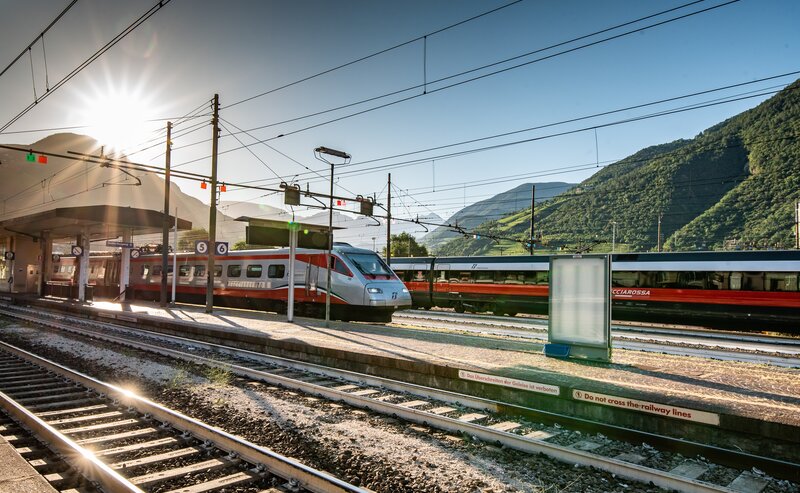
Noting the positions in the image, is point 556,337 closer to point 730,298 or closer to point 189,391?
point 189,391

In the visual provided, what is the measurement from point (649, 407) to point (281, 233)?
13513 mm

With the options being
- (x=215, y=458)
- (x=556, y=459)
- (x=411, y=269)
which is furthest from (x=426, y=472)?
(x=411, y=269)

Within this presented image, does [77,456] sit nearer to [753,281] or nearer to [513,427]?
[513,427]

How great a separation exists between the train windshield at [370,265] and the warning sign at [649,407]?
38.9 feet

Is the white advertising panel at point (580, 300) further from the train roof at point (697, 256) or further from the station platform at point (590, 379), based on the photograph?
the train roof at point (697, 256)

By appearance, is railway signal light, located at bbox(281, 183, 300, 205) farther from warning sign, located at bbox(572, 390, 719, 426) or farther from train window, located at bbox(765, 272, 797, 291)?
train window, located at bbox(765, 272, 797, 291)

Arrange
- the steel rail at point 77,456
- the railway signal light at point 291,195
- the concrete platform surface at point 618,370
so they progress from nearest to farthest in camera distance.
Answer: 1. the steel rail at point 77,456
2. the concrete platform surface at point 618,370
3. the railway signal light at point 291,195

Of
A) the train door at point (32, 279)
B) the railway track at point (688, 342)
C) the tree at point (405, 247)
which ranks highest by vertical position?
the tree at point (405, 247)

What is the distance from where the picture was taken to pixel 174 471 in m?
4.98

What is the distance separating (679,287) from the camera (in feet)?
68.1

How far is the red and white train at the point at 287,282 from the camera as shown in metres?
18.3

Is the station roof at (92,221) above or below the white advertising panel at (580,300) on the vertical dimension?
above

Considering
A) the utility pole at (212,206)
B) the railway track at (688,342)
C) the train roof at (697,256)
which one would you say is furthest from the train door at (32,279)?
the train roof at (697,256)

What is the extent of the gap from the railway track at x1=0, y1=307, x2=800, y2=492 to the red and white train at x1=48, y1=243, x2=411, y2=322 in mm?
6832
